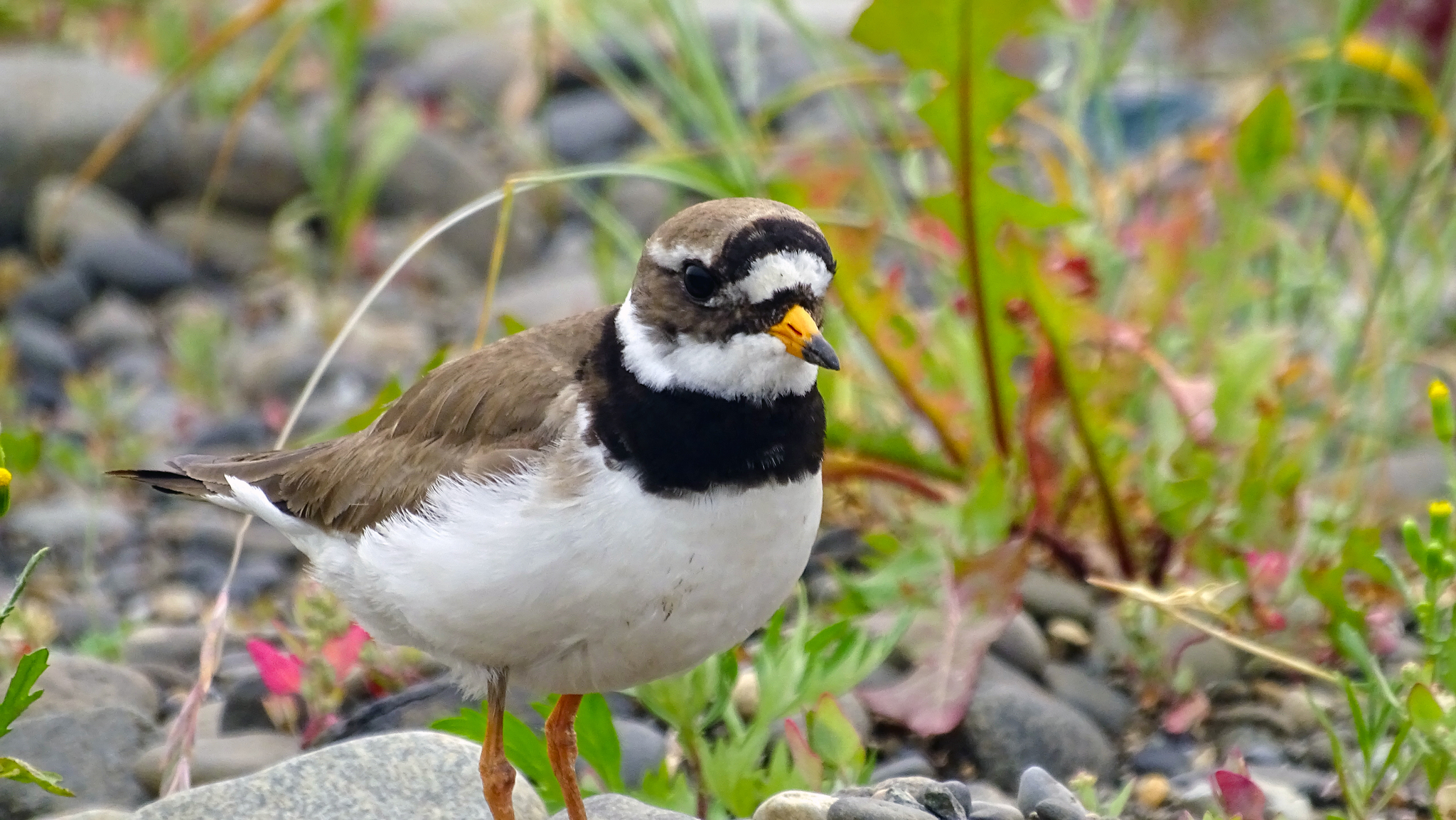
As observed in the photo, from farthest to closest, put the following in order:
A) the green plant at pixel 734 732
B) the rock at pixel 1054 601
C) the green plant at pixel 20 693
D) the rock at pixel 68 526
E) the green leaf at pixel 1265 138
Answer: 1. the rock at pixel 68 526
2. the green leaf at pixel 1265 138
3. the rock at pixel 1054 601
4. the green plant at pixel 734 732
5. the green plant at pixel 20 693

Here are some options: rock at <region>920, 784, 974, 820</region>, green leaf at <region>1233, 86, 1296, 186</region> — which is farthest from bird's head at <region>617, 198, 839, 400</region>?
green leaf at <region>1233, 86, 1296, 186</region>

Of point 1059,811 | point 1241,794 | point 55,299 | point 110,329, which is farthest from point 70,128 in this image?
point 1241,794

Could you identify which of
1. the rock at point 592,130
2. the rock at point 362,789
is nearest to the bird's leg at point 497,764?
the rock at point 362,789

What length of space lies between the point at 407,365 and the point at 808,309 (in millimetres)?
4187

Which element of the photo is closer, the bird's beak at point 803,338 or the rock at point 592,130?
→ the bird's beak at point 803,338

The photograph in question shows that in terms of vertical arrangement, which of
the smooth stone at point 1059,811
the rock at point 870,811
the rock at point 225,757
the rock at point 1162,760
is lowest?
the rock at point 1162,760

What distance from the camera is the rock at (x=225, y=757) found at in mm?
4078

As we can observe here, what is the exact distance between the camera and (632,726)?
14.0 feet

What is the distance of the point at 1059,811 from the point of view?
3.42 m

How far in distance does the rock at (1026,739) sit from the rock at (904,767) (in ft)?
0.44

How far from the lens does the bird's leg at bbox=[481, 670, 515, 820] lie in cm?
344

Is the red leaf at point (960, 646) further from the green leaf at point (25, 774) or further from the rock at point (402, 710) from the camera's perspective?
the green leaf at point (25, 774)

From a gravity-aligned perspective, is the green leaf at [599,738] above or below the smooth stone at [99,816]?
below

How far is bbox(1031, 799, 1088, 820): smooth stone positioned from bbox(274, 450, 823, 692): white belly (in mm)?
675
